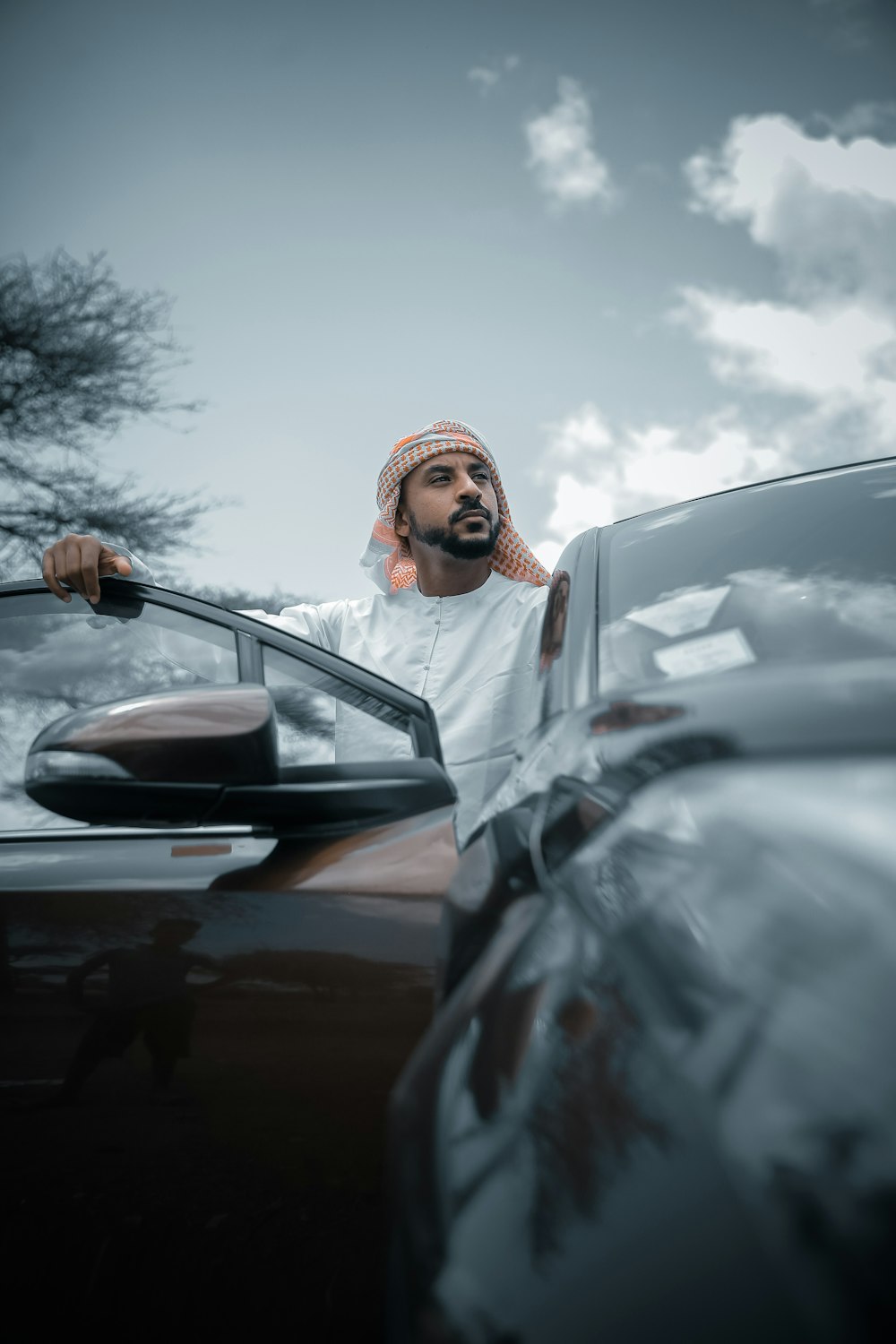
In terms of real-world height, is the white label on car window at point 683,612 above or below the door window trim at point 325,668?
above

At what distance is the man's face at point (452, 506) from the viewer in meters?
2.99

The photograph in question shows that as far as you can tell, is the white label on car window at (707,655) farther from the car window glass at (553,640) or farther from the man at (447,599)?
the man at (447,599)

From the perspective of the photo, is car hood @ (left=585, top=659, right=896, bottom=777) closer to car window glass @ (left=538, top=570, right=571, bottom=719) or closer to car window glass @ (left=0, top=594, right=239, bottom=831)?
car window glass @ (left=538, top=570, right=571, bottom=719)

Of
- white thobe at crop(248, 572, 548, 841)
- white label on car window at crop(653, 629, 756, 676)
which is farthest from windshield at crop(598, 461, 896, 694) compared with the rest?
white thobe at crop(248, 572, 548, 841)

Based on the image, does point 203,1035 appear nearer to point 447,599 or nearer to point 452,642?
point 452,642

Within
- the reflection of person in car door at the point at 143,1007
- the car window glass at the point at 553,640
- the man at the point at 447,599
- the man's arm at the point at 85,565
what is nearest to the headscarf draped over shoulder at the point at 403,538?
the man at the point at 447,599

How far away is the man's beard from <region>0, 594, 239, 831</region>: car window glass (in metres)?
1.64

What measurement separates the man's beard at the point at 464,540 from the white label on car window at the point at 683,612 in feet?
6.38

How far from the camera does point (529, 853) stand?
0.71 metres

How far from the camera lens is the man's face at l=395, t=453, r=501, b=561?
9.80ft

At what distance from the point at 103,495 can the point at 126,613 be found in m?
6.83

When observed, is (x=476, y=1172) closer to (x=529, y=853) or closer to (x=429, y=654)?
(x=529, y=853)

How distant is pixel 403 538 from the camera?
11.9 feet

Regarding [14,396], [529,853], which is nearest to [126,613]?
[529,853]
